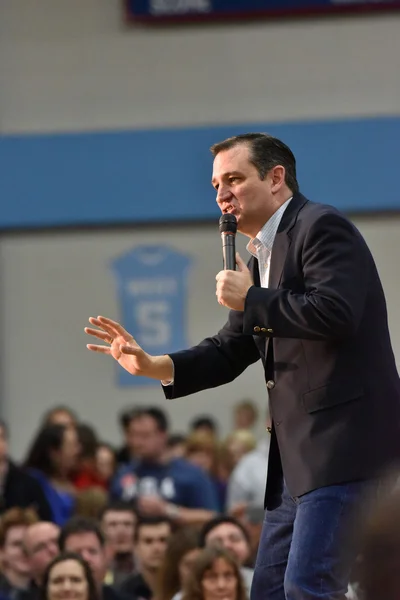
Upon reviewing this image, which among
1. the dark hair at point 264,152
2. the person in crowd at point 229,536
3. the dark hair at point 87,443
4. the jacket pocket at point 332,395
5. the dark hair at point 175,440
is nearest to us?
the jacket pocket at point 332,395

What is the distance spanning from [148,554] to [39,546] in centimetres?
52

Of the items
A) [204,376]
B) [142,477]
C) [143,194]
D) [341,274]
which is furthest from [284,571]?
[143,194]

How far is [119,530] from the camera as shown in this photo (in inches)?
244

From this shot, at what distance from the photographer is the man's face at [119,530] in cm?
618

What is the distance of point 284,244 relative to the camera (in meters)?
3.14

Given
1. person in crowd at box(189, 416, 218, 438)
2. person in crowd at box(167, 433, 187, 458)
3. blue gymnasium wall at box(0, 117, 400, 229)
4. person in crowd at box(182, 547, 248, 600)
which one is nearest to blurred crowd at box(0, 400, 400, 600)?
person in crowd at box(182, 547, 248, 600)

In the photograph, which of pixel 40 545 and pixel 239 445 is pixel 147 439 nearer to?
pixel 40 545

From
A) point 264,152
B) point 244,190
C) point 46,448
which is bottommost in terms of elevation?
point 46,448

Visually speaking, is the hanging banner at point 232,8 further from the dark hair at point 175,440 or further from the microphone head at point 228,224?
the microphone head at point 228,224

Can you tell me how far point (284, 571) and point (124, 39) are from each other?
8026 millimetres

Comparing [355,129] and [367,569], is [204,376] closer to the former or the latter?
[367,569]

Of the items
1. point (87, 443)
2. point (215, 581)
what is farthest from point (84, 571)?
point (87, 443)

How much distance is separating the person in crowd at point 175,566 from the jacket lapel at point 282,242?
2.41 m

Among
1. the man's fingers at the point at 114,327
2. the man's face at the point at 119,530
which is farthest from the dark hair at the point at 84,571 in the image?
the man's fingers at the point at 114,327
